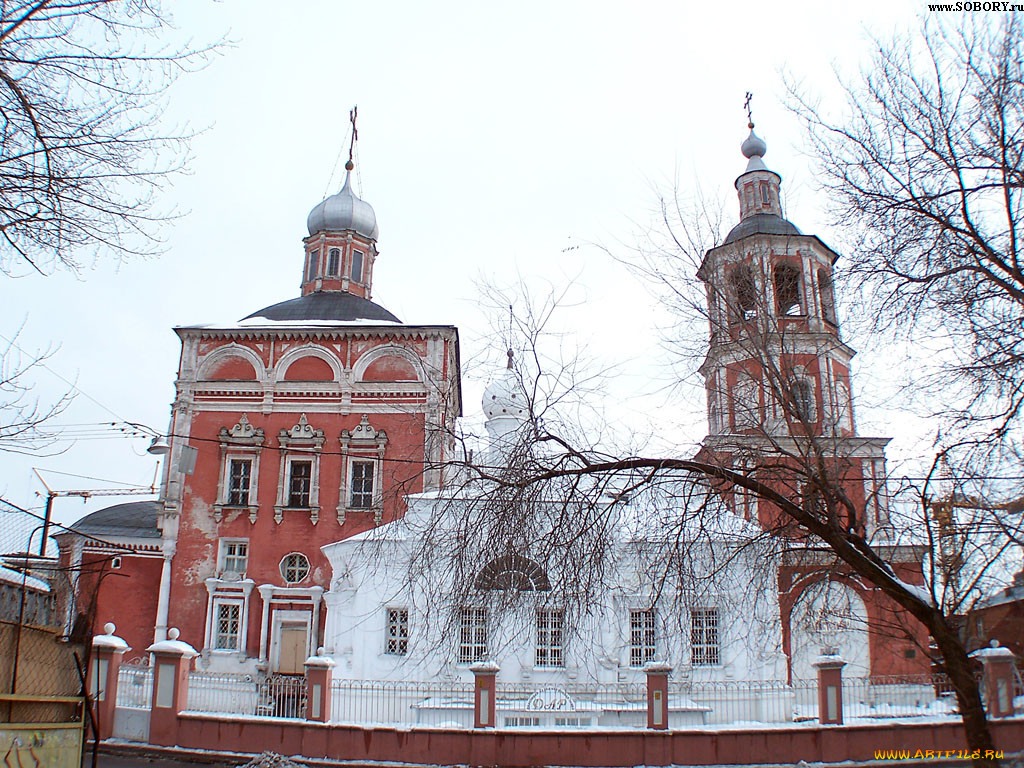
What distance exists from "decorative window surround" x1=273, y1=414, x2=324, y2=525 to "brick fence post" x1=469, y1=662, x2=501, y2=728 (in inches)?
457

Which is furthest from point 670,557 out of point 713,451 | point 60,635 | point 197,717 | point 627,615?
point 627,615

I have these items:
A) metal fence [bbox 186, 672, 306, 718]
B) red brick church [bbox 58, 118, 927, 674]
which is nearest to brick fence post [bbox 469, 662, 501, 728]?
metal fence [bbox 186, 672, 306, 718]

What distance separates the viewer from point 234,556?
22.9 metres

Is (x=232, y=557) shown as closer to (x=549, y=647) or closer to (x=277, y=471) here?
(x=277, y=471)

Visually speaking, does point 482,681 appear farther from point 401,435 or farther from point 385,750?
point 401,435

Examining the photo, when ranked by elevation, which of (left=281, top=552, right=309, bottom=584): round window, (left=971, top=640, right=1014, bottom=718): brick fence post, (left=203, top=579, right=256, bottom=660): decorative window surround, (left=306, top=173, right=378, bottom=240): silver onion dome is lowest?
(left=971, top=640, right=1014, bottom=718): brick fence post

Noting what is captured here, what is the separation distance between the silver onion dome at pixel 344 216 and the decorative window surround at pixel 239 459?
10027 millimetres

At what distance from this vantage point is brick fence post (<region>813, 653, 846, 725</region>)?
12.4 metres

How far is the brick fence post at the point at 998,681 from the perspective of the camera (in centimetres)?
1320

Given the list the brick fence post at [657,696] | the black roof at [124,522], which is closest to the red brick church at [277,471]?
the black roof at [124,522]

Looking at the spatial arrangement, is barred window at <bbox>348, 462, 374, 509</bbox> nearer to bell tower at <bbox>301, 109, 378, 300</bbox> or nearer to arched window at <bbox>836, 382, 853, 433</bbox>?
bell tower at <bbox>301, 109, 378, 300</bbox>

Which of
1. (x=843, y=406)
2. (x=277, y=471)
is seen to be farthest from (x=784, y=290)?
(x=277, y=471)

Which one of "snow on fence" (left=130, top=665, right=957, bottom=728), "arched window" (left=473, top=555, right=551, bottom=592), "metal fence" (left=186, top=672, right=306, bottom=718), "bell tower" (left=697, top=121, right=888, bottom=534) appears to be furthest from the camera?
"metal fence" (left=186, top=672, right=306, bottom=718)

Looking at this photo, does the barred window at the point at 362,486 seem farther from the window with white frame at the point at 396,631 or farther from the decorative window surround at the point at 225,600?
the window with white frame at the point at 396,631
